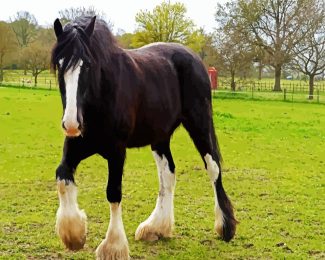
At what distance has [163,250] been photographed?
4875mm

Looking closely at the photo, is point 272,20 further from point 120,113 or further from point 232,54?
point 120,113

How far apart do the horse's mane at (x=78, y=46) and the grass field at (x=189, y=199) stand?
1858mm

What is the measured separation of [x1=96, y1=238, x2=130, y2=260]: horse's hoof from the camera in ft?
→ 14.0

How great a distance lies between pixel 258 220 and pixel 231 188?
1.72m

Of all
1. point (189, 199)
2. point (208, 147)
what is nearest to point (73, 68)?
point (208, 147)

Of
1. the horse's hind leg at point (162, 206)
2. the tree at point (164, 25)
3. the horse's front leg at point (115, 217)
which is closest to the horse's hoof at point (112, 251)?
the horse's front leg at point (115, 217)

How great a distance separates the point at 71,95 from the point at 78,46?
406mm

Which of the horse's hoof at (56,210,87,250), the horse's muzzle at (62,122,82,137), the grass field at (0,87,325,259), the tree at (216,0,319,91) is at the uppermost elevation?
the tree at (216,0,319,91)

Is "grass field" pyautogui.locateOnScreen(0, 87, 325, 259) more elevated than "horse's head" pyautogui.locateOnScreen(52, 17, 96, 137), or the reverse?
"horse's head" pyautogui.locateOnScreen(52, 17, 96, 137)

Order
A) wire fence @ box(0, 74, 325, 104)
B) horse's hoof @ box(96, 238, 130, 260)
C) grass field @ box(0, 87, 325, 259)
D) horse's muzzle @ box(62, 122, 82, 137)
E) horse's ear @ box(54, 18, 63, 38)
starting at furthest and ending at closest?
wire fence @ box(0, 74, 325, 104)
grass field @ box(0, 87, 325, 259)
horse's hoof @ box(96, 238, 130, 260)
horse's ear @ box(54, 18, 63, 38)
horse's muzzle @ box(62, 122, 82, 137)

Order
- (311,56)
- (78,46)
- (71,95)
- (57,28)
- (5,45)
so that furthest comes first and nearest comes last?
(5,45) < (311,56) < (57,28) < (78,46) < (71,95)

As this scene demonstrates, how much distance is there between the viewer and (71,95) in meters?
3.62

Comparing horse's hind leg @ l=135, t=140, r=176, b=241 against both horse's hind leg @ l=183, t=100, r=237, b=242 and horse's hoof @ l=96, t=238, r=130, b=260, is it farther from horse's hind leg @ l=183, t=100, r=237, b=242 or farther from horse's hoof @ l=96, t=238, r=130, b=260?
horse's hoof @ l=96, t=238, r=130, b=260

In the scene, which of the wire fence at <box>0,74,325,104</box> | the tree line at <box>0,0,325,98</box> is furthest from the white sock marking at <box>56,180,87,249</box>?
the tree line at <box>0,0,325,98</box>
